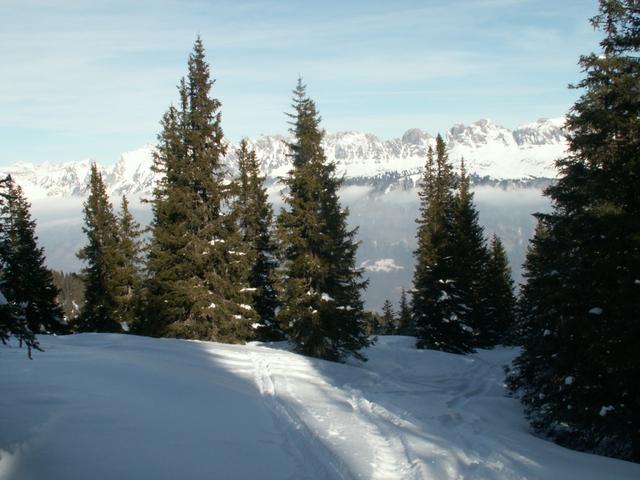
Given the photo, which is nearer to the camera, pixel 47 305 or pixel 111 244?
pixel 47 305

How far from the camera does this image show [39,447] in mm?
7598

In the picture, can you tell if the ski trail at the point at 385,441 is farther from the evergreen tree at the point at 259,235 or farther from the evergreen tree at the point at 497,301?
the evergreen tree at the point at 497,301

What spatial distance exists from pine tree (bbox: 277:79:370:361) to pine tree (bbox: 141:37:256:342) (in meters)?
2.69

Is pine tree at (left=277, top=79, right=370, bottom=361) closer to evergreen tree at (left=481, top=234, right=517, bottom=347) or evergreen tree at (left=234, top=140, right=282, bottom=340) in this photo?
evergreen tree at (left=234, top=140, right=282, bottom=340)

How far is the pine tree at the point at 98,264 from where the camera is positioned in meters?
35.1

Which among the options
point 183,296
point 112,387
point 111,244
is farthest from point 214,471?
point 111,244

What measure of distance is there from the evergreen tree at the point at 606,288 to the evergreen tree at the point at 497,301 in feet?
84.4

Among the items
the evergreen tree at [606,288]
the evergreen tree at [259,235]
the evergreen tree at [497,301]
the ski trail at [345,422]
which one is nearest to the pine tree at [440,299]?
the evergreen tree at [497,301]

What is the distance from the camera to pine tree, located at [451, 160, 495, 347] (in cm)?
3372

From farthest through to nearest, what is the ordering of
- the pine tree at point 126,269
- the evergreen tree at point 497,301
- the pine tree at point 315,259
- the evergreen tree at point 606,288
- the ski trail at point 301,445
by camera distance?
the evergreen tree at point 497,301 → the pine tree at point 126,269 → the pine tree at point 315,259 → the evergreen tree at point 606,288 → the ski trail at point 301,445

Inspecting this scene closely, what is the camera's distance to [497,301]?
4409 cm

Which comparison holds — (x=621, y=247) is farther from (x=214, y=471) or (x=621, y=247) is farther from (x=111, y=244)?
(x=111, y=244)

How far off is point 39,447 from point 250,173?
92.7 feet

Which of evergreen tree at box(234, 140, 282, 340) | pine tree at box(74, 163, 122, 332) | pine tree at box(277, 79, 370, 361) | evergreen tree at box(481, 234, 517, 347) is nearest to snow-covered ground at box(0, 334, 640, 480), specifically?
pine tree at box(277, 79, 370, 361)
